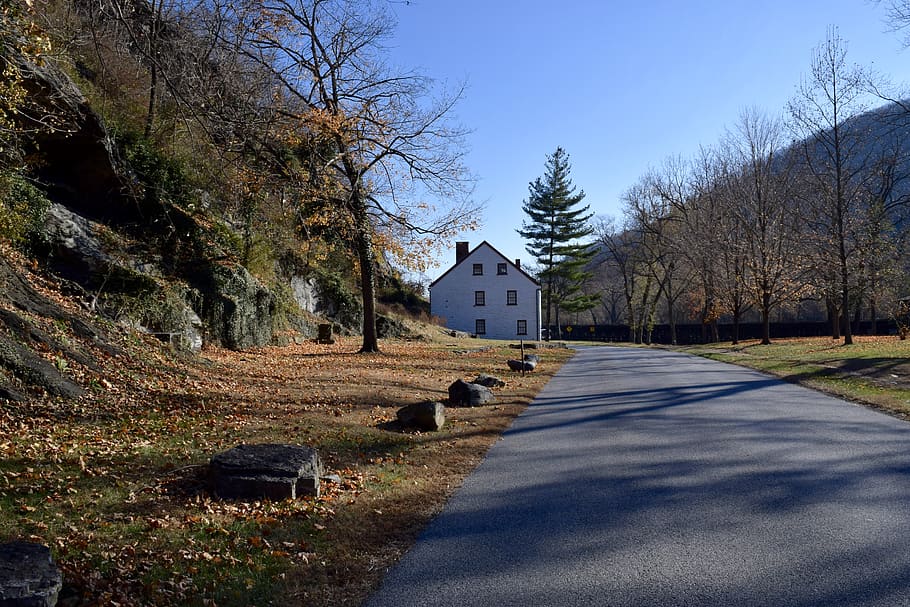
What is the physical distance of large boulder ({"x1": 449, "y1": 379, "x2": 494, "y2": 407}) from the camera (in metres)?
13.1

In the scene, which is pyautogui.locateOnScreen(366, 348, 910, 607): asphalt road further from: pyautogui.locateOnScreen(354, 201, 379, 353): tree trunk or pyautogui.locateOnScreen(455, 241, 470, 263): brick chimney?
pyautogui.locateOnScreen(455, 241, 470, 263): brick chimney

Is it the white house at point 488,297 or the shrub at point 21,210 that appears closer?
the shrub at point 21,210

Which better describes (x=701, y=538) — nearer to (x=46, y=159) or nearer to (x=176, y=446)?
(x=176, y=446)

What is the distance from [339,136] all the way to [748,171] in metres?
27.1

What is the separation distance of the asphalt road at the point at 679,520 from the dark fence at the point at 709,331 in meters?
46.7

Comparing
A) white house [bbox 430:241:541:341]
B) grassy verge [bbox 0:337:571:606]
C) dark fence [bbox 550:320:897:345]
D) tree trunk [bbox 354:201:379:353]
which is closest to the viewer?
grassy verge [bbox 0:337:571:606]

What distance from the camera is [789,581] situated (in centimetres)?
394

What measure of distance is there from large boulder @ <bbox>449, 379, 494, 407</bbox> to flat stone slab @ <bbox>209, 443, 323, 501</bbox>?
6.86m

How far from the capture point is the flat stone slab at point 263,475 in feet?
19.5

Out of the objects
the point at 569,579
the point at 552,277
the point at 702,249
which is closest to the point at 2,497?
the point at 569,579

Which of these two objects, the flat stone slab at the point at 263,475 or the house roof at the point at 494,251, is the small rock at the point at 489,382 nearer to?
the flat stone slab at the point at 263,475

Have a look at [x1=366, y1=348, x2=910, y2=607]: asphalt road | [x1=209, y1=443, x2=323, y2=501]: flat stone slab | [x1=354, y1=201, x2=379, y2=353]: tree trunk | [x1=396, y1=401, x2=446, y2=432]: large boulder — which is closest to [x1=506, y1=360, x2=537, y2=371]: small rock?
[x1=354, y1=201, x2=379, y2=353]: tree trunk

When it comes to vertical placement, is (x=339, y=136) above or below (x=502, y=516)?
above

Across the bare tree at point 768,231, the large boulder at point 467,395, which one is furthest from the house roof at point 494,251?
the large boulder at point 467,395
